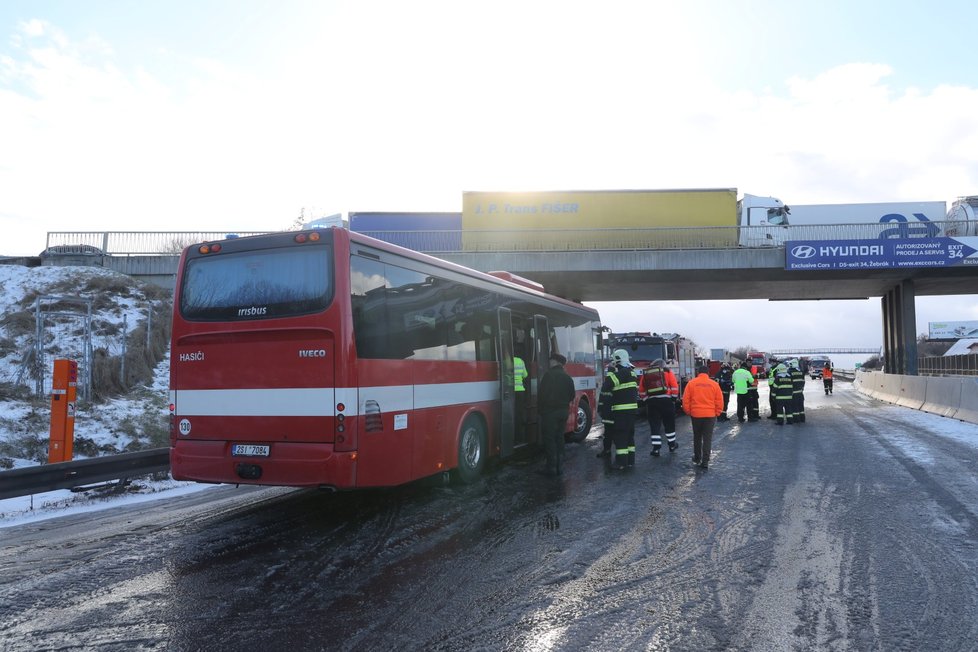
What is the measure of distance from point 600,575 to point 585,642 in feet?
4.21

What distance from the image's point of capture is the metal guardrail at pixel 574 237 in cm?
2923

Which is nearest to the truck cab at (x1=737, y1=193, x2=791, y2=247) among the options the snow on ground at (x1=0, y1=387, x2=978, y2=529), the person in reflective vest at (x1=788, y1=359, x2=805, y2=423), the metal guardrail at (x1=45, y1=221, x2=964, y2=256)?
the metal guardrail at (x1=45, y1=221, x2=964, y2=256)

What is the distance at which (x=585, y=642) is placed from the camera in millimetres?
4102

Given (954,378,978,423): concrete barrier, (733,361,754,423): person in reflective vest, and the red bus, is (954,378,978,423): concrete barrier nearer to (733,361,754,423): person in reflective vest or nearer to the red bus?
(733,361,754,423): person in reflective vest

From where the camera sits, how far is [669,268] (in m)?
28.5

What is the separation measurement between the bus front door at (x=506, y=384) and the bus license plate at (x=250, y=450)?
160 inches

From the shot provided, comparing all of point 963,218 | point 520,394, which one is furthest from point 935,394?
point 520,394

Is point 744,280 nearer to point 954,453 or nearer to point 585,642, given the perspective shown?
point 954,453

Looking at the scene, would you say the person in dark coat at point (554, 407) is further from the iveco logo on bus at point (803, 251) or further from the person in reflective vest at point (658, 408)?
the iveco logo on bus at point (803, 251)

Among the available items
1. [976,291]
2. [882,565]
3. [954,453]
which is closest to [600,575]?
[882,565]

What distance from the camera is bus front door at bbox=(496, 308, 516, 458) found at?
1043cm

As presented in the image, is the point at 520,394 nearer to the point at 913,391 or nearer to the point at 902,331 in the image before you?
the point at 913,391

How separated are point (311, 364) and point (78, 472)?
3.72 meters

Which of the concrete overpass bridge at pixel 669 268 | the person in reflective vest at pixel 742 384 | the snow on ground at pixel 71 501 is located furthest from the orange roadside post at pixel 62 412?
the concrete overpass bridge at pixel 669 268
